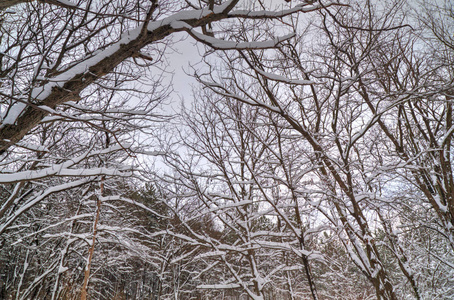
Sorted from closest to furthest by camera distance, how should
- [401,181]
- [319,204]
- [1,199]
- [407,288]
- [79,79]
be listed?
[79,79] → [319,204] → [401,181] → [407,288] → [1,199]

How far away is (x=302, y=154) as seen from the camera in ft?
15.1

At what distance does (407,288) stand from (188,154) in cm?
752

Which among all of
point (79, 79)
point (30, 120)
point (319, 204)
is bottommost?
point (319, 204)

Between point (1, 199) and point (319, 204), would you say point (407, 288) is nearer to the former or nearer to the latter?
point (319, 204)

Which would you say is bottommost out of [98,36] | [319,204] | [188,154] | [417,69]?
[319,204]

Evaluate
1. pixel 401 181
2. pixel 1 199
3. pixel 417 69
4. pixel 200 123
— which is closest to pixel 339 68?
pixel 417 69

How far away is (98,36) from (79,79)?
109 inches

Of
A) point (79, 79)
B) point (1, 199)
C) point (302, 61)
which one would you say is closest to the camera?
point (79, 79)

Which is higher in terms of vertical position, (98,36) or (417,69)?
(98,36)

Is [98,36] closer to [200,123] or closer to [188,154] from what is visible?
[200,123]

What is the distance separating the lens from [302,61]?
197 inches

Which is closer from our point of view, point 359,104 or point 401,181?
point 359,104

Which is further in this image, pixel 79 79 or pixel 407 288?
pixel 407 288

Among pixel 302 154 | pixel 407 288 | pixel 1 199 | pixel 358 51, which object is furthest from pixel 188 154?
pixel 1 199
